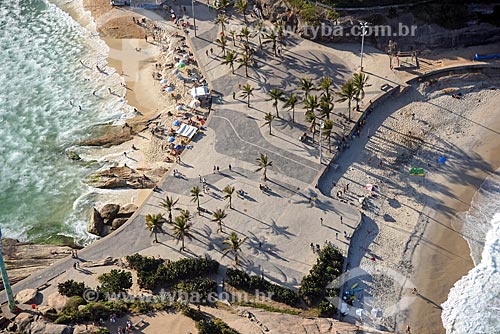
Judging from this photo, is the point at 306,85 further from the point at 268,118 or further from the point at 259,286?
the point at 259,286

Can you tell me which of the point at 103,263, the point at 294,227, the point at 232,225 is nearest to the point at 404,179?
the point at 294,227

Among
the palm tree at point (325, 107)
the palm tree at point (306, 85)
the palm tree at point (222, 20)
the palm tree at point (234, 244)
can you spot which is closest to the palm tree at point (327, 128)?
the palm tree at point (325, 107)

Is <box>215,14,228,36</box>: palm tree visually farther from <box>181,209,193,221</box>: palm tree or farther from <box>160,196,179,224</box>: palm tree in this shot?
<box>181,209,193,221</box>: palm tree

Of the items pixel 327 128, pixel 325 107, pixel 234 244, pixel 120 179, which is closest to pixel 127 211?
pixel 120 179

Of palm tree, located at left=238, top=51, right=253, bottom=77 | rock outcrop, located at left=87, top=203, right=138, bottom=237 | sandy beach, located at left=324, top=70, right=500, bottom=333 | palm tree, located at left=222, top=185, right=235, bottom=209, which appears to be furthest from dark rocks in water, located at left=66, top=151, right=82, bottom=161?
sandy beach, located at left=324, top=70, right=500, bottom=333

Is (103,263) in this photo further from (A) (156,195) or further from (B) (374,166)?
(B) (374,166)
